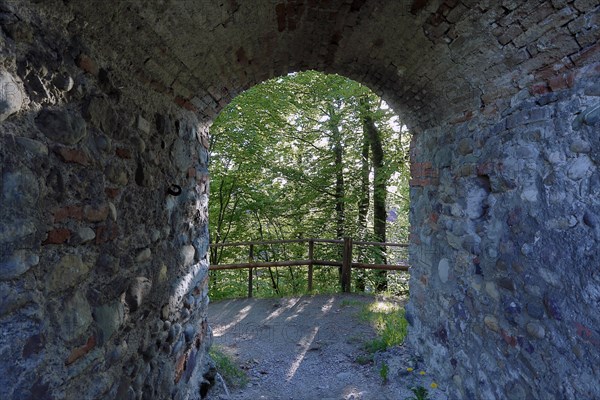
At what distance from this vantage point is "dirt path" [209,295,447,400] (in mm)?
2990

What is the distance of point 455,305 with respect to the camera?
2.58 meters

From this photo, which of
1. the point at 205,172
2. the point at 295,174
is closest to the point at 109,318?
the point at 205,172

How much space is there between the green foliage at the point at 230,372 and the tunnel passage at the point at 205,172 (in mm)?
340

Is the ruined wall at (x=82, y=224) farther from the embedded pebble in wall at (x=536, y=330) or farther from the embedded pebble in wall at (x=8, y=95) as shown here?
the embedded pebble in wall at (x=536, y=330)

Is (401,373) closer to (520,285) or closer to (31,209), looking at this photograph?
(520,285)

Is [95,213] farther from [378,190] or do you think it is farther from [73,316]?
[378,190]

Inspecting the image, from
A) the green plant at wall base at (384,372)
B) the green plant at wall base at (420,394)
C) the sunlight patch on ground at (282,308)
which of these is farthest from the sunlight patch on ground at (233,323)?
the green plant at wall base at (420,394)

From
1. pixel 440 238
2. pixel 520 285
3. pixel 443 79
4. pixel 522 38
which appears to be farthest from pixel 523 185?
pixel 440 238

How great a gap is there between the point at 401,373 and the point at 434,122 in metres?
2.09

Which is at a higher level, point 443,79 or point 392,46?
point 392,46

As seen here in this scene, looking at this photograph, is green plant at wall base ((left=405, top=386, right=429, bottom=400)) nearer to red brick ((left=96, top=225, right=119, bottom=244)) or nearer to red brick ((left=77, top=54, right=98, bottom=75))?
red brick ((left=96, top=225, right=119, bottom=244))

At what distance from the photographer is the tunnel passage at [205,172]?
3.53 feet

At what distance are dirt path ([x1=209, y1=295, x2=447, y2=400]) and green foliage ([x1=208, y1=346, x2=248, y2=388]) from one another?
7 centimetres

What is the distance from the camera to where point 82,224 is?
1272 mm
